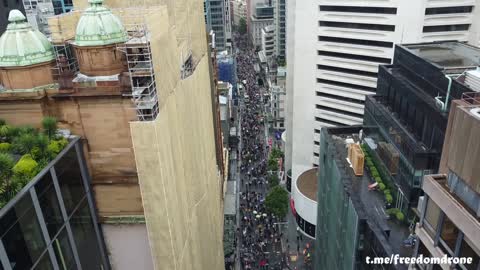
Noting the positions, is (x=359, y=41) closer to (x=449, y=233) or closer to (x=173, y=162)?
(x=173, y=162)

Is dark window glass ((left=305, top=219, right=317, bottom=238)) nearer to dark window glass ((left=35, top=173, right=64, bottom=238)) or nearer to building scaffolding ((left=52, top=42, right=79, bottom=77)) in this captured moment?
building scaffolding ((left=52, top=42, right=79, bottom=77))

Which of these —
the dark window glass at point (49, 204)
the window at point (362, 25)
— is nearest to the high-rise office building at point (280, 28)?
the window at point (362, 25)

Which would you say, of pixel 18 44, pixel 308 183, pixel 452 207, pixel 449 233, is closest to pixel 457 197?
pixel 452 207

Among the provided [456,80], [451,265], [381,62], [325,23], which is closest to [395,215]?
[456,80]

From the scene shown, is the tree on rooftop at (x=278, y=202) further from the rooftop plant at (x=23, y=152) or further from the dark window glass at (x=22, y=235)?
the dark window glass at (x=22, y=235)

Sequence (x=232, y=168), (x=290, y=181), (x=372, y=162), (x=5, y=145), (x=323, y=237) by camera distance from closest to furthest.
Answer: (x=5, y=145) < (x=372, y=162) < (x=323, y=237) < (x=290, y=181) < (x=232, y=168)

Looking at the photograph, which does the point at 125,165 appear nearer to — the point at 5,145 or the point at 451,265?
the point at 5,145
